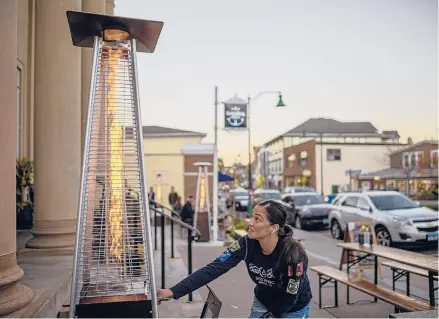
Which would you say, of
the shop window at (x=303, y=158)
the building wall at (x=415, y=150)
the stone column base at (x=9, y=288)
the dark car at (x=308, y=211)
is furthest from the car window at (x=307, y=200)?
the shop window at (x=303, y=158)

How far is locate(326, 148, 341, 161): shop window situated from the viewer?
6209cm

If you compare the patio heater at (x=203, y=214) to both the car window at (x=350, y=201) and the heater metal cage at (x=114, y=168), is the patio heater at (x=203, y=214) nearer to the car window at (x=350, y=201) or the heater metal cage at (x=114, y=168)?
the car window at (x=350, y=201)

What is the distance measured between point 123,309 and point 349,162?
62092 mm

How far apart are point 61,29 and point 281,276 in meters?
5.19

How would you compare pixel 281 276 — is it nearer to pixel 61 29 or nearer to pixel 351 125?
pixel 61 29

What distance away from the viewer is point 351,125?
82562 mm

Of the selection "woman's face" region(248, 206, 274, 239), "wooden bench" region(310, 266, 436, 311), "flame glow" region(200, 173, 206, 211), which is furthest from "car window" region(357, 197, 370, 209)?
"woman's face" region(248, 206, 274, 239)

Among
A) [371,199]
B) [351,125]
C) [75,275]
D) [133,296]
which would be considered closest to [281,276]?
[133,296]

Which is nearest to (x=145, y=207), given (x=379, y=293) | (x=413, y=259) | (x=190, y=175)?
(x=379, y=293)

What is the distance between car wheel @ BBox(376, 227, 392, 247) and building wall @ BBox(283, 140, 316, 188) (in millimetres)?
48180

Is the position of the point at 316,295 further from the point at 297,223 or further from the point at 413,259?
the point at 297,223

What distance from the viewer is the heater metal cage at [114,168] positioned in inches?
129

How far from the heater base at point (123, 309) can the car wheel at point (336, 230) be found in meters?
14.6

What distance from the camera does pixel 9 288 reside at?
12.1ft
